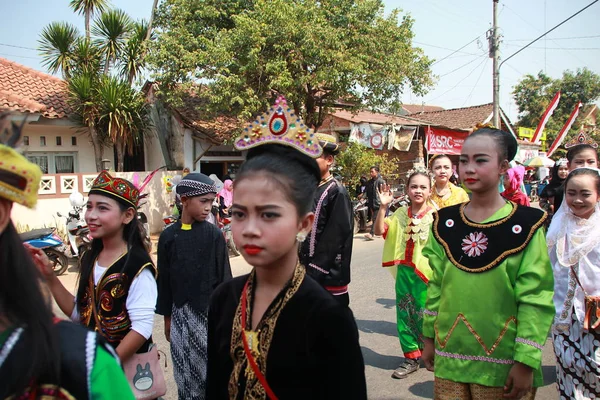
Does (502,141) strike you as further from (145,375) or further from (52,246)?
(52,246)

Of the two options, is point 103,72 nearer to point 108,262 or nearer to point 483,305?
point 108,262

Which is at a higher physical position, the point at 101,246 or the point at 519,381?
the point at 101,246

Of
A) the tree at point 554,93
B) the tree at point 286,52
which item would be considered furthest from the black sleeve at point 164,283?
the tree at point 554,93

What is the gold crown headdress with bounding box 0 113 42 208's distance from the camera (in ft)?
3.64

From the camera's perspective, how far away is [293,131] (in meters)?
1.92

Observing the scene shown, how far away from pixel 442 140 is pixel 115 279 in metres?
19.9

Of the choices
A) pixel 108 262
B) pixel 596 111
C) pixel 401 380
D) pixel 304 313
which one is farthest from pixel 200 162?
pixel 596 111

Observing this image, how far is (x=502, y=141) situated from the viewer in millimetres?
2711

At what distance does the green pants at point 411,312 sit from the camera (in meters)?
4.53

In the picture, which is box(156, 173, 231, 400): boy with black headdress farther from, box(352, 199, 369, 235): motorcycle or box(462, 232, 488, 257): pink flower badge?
box(352, 199, 369, 235): motorcycle

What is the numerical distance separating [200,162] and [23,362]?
50.8 feet

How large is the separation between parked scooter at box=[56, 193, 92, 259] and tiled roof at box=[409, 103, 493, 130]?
20.7 meters

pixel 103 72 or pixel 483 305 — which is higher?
pixel 103 72

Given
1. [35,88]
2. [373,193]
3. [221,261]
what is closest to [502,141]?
[221,261]
